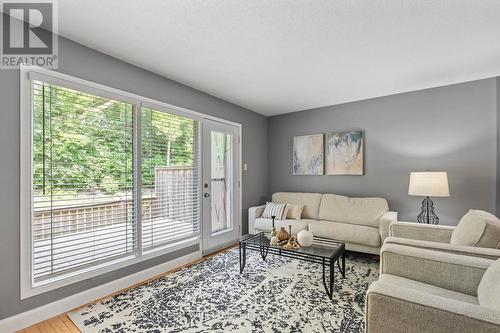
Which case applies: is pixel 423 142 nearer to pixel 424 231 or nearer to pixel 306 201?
pixel 424 231

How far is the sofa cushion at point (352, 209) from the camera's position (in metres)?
3.48

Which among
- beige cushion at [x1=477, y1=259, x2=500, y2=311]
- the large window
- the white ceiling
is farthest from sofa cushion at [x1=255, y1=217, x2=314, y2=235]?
beige cushion at [x1=477, y1=259, x2=500, y2=311]

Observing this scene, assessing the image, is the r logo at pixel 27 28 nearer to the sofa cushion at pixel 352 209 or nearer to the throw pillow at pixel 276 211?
the throw pillow at pixel 276 211

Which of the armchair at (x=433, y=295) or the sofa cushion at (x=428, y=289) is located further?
the sofa cushion at (x=428, y=289)

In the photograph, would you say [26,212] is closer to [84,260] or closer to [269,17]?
[84,260]

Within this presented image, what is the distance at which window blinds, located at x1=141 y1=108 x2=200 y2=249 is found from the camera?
279 cm

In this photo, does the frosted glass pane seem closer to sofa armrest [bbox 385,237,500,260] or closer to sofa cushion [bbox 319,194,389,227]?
sofa cushion [bbox 319,194,389,227]

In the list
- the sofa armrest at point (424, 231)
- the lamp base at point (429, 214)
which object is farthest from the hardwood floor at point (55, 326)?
the lamp base at point (429, 214)

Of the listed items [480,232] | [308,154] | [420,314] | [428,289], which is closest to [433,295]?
[420,314]

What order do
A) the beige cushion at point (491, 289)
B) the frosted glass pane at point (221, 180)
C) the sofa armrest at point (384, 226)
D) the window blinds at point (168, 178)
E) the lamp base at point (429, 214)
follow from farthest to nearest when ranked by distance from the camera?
the frosted glass pane at point (221, 180)
the lamp base at point (429, 214)
the sofa armrest at point (384, 226)
the window blinds at point (168, 178)
the beige cushion at point (491, 289)

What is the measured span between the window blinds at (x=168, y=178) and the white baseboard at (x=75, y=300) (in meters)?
0.31

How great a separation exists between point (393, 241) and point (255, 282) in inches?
56.8

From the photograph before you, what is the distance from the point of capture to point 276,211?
3.94m

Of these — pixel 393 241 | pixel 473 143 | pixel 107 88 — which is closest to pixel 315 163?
pixel 473 143
